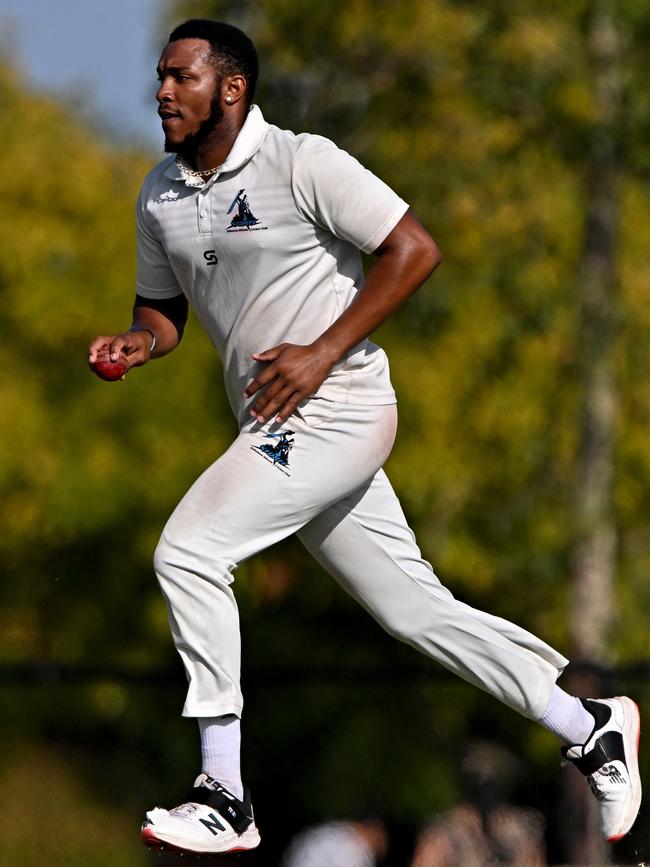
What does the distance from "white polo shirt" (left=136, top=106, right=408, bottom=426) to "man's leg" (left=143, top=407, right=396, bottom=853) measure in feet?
0.57

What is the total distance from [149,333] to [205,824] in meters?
1.58

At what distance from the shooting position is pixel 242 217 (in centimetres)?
469

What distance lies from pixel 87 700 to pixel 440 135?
287 inches

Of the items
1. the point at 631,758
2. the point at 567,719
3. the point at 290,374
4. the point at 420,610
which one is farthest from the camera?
the point at 631,758

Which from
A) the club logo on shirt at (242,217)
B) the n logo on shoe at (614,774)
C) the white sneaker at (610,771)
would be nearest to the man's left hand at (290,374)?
the club logo on shirt at (242,217)

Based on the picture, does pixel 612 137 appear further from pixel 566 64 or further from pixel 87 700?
pixel 87 700

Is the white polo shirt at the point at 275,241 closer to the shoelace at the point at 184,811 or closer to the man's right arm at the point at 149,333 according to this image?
the man's right arm at the point at 149,333

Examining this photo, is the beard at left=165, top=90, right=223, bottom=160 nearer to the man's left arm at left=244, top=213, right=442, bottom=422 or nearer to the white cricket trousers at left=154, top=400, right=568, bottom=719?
the man's left arm at left=244, top=213, right=442, bottom=422

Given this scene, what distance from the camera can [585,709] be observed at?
5.27 meters

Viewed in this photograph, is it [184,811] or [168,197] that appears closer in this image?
[184,811]

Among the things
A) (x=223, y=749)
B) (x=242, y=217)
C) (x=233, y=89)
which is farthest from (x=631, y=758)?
(x=233, y=89)

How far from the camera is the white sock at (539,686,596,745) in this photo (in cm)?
512

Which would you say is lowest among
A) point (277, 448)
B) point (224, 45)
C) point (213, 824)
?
point (213, 824)

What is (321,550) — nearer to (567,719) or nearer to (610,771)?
(567,719)
